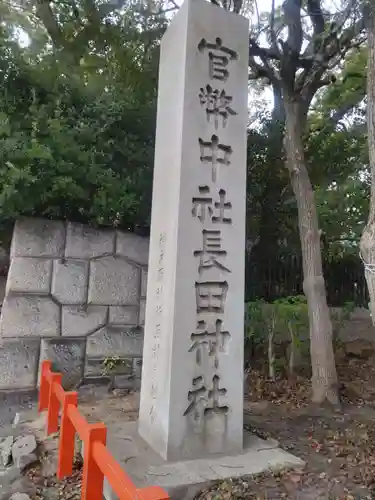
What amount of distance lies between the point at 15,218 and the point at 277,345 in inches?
174

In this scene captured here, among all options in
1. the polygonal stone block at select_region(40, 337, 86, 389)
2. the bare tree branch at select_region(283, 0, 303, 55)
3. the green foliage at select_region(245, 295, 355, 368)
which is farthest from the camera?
the green foliage at select_region(245, 295, 355, 368)

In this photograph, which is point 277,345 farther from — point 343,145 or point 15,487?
point 15,487

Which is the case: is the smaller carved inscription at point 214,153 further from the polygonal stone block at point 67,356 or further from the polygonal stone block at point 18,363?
the polygonal stone block at point 18,363

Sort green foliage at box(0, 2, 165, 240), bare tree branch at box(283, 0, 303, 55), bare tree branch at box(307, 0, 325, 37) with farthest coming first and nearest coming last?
1. bare tree branch at box(307, 0, 325, 37)
2. bare tree branch at box(283, 0, 303, 55)
3. green foliage at box(0, 2, 165, 240)

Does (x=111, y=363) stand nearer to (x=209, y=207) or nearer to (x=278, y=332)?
(x=278, y=332)

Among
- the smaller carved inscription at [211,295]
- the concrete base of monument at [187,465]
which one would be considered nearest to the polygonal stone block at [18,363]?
the concrete base of monument at [187,465]

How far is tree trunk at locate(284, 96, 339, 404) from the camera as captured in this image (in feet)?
18.7

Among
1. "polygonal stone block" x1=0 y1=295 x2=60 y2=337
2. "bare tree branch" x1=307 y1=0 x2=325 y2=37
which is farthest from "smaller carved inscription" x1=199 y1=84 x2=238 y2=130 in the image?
"bare tree branch" x1=307 y1=0 x2=325 y2=37

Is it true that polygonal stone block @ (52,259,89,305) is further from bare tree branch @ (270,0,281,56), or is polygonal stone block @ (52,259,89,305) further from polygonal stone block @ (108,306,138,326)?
bare tree branch @ (270,0,281,56)

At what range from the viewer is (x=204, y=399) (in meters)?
3.71

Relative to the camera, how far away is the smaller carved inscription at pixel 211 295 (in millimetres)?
3760

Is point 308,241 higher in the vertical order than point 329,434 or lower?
higher

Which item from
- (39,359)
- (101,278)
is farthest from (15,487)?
(101,278)

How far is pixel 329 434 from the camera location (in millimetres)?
4656
